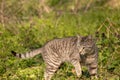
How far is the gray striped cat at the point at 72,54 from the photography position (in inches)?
320

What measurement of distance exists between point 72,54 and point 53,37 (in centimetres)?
334

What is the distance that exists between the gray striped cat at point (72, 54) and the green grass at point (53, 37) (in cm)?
18

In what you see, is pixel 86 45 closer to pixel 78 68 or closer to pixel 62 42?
pixel 78 68

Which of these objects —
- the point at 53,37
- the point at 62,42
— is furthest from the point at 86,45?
the point at 53,37

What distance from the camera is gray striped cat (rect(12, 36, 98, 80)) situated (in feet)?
26.6

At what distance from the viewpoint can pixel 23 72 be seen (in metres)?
8.81

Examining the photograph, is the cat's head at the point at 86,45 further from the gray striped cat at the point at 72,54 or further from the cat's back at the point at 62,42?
the cat's back at the point at 62,42

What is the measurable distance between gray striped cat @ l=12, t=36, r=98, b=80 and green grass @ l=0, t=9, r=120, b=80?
0.60ft

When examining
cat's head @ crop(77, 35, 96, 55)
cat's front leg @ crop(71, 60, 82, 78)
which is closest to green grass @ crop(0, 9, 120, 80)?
cat's front leg @ crop(71, 60, 82, 78)

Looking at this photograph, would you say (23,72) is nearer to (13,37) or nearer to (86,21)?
(13,37)

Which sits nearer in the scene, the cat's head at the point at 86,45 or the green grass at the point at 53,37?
the cat's head at the point at 86,45

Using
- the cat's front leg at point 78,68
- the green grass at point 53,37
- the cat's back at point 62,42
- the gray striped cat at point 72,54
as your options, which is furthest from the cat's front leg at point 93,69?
the cat's back at point 62,42

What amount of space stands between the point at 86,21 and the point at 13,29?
2489 mm

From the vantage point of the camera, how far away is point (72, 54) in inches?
324
